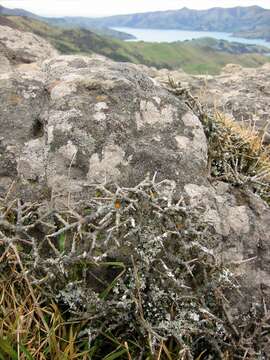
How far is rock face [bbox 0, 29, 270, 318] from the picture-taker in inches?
166

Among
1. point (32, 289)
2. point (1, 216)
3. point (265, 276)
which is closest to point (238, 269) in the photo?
point (265, 276)

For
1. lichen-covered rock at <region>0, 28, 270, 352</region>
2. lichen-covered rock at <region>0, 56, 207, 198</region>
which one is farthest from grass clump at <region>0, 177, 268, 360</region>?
lichen-covered rock at <region>0, 56, 207, 198</region>

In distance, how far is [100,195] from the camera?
402cm

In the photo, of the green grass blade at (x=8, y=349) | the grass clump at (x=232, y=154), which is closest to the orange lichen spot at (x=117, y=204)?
the green grass blade at (x=8, y=349)

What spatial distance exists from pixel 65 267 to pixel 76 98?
199cm

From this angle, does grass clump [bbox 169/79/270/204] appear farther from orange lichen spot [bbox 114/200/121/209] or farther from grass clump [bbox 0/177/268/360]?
orange lichen spot [bbox 114/200/121/209]

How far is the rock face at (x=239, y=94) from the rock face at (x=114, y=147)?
7.17 ft

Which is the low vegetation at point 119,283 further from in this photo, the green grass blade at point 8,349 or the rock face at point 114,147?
the rock face at point 114,147

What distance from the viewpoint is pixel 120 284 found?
11.8 ft

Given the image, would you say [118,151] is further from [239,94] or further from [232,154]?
[239,94]

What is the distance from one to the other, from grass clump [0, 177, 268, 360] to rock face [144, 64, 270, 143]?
3614 mm

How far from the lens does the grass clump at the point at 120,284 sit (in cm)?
349

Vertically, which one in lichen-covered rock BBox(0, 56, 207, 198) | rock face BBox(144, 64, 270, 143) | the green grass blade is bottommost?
the green grass blade

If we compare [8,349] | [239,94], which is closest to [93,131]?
[8,349]
